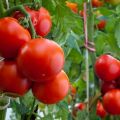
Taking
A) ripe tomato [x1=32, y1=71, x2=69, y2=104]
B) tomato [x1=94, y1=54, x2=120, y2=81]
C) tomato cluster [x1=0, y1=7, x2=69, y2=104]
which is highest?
tomato cluster [x1=0, y1=7, x2=69, y2=104]

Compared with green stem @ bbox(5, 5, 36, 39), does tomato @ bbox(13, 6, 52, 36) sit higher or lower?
lower

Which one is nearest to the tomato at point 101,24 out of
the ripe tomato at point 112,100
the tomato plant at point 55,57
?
the tomato plant at point 55,57

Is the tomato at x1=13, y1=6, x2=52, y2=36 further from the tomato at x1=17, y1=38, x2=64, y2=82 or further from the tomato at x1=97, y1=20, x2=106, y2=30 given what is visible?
the tomato at x1=97, y1=20, x2=106, y2=30

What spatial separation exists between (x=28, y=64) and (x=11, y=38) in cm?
6

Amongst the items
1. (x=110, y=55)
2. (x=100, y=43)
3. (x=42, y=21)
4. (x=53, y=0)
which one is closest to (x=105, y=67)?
(x=110, y=55)

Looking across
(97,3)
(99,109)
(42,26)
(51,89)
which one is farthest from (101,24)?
(51,89)

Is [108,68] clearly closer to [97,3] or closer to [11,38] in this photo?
[11,38]

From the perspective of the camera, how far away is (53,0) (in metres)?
1.04

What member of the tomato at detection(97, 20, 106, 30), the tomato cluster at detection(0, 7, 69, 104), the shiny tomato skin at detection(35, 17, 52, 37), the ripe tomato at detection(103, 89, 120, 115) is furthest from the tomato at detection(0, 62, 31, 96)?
the tomato at detection(97, 20, 106, 30)

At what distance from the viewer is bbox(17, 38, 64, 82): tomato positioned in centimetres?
70

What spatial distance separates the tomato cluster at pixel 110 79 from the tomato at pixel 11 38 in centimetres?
57

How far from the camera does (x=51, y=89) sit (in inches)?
29.2

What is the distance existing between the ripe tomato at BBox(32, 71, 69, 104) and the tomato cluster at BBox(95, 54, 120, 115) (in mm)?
508

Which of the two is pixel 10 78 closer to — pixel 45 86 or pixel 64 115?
pixel 45 86
